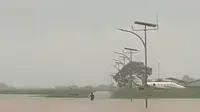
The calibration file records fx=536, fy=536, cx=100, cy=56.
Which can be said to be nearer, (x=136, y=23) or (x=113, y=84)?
(x=136, y=23)

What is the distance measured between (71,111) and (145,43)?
12321 millimetres

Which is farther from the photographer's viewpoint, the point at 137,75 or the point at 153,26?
the point at 137,75

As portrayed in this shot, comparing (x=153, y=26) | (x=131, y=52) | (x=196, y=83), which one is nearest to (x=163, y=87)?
(x=131, y=52)

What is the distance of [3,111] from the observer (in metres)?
27.8

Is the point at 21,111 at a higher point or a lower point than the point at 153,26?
lower

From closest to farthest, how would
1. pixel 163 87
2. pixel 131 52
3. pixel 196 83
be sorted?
pixel 131 52, pixel 163 87, pixel 196 83

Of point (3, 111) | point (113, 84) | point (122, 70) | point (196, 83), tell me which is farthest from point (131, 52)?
point (196, 83)

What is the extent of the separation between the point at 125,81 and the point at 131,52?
131 feet

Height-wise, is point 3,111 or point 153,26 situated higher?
point 153,26

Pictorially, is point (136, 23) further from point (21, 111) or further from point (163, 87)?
point (163, 87)

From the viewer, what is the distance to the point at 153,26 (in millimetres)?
43125

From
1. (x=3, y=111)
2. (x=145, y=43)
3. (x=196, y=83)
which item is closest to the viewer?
(x=3, y=111)

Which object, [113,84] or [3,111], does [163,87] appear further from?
[3,111]

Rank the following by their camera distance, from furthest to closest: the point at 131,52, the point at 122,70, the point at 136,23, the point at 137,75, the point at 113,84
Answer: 1. the point at 113,84
2. the point at 137,75
3. the point at 122,70
4. the point at 131,52
5. the point at 136,23
